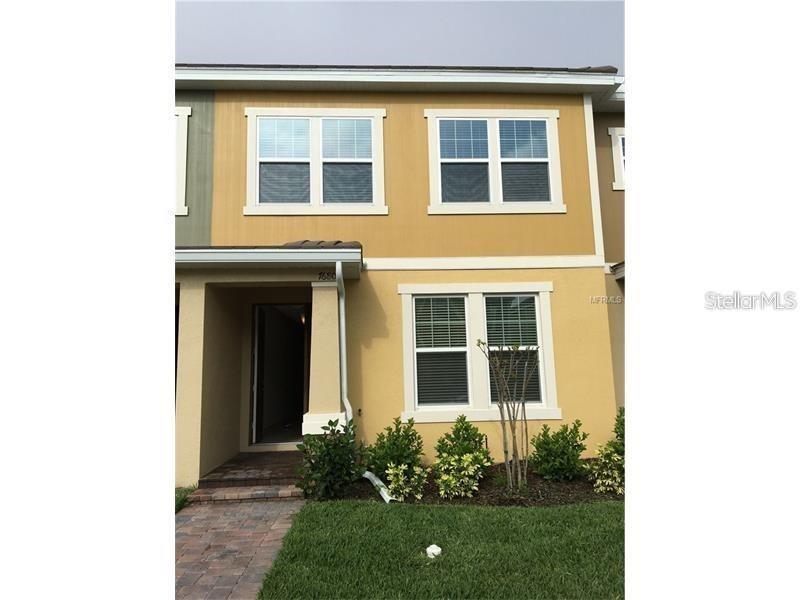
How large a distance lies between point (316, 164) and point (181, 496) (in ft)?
15.9

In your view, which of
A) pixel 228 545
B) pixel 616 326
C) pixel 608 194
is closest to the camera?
pixel 228 545

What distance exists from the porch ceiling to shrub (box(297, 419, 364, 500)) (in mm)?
2167

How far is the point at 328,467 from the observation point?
5.23 metres

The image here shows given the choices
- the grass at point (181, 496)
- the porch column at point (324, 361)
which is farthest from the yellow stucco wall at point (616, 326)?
the grass at point (181, 496)

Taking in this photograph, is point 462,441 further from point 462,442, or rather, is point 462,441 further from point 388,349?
point 388,349

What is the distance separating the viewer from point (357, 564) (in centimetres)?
356

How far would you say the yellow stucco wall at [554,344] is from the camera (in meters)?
6.67

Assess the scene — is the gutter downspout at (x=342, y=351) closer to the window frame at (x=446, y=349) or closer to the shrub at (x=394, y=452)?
the shrub at (x=394, y=452)

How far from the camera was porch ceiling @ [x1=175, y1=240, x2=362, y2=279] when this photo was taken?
5.79 meters

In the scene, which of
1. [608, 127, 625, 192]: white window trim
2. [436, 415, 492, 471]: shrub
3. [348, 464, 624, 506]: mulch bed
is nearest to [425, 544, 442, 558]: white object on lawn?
[348, 464, 624, 506]: mulch bed

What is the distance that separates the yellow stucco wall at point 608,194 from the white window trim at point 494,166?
1.05m

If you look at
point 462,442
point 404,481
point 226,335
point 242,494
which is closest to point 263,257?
point 226,335
